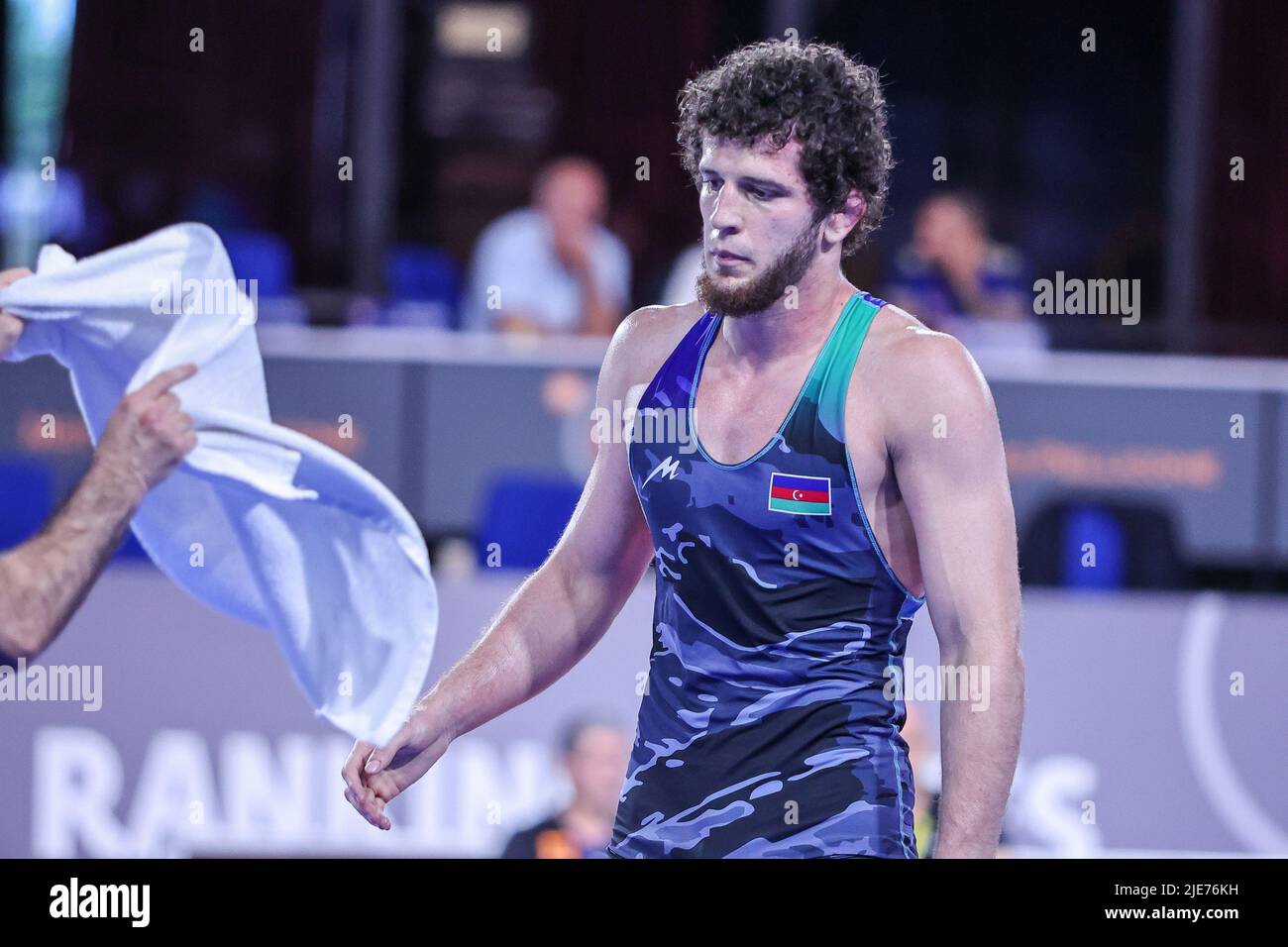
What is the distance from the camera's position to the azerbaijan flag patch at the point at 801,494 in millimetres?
2477

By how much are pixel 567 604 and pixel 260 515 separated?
773mm

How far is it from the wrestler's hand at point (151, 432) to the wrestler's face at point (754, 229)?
3.83 ft

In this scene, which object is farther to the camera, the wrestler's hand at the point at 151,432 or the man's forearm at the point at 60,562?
the wrestler's hand at the point at 151,432

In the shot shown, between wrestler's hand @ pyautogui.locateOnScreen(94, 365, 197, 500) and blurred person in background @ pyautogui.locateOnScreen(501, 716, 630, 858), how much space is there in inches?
74.3

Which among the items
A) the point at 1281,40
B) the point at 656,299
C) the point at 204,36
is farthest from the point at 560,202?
the point at 1281,40

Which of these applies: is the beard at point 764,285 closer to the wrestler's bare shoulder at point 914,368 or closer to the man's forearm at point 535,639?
the wrestler's bare shoulder at point 914,368

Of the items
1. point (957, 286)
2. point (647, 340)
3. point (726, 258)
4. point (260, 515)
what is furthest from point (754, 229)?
point (957, 286)

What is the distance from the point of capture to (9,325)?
3.10 meters

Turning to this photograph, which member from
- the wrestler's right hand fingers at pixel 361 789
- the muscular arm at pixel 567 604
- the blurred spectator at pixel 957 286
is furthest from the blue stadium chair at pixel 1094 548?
the wrestler's right hand fingers at pixel 361 789

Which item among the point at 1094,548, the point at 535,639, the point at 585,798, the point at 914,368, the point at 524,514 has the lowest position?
the point at 585,798

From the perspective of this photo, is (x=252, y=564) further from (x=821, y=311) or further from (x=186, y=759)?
(x=186, y=759)

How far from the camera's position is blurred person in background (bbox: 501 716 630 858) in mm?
4637

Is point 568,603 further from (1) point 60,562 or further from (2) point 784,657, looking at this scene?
(1) point 60,562

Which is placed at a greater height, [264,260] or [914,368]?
[264,260]
